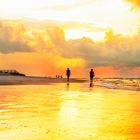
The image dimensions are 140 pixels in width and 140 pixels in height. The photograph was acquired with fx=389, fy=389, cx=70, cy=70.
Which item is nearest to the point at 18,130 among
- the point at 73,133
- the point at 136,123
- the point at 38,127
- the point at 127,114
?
the point at 38,127

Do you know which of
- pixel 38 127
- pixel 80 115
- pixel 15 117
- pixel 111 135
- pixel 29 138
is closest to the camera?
pixel 29 138

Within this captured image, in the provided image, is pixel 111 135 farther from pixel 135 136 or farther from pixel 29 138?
pixel 29 138

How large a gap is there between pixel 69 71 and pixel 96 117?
197 feet

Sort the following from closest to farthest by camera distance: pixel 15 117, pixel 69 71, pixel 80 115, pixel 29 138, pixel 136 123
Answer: pixel 29 138 → pixel 136 123 → pixel 15 117 → pixel 80 115 → pixel 69 71

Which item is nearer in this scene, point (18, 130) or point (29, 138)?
point (29, 138)

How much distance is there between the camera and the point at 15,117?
702 inches

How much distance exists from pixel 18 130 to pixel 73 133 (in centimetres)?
204

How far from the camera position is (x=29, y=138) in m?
12.7

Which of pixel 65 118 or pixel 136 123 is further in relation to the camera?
pixel 65 118

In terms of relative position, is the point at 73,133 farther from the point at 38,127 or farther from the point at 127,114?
the point at 127,114

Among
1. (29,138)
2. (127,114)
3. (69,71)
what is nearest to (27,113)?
(127,114)

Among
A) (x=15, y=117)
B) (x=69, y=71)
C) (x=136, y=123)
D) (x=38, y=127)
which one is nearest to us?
(x=38, y=127)

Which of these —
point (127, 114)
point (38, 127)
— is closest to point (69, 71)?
point (127, 114)

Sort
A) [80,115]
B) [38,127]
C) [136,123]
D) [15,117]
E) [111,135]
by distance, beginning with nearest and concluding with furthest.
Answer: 1. [111,135]
2. [38,127]
3. [136,123]
4. [15,117]
5. [80,115]
